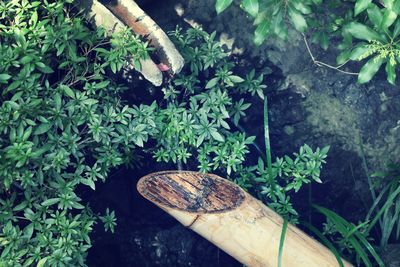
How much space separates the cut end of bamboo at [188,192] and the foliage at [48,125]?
27 cm

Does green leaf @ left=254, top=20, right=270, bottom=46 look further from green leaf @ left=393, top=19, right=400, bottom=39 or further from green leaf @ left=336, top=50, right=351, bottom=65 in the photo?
green leaf @ left=393, top=19, right=400, bottom=39

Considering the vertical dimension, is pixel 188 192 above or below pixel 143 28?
below

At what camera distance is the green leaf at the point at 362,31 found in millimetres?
2959

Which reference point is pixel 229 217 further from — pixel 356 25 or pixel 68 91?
pixel 356 25

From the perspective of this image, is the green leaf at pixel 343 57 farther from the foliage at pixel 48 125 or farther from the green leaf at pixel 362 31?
the foliage at pixel 48 125

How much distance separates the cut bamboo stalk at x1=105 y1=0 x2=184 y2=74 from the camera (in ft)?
10.2

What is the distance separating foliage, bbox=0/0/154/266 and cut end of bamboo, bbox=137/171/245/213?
27 cm

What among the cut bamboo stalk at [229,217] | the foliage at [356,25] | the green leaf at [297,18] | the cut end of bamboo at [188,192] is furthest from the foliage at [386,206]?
the green leaf at [297,18]

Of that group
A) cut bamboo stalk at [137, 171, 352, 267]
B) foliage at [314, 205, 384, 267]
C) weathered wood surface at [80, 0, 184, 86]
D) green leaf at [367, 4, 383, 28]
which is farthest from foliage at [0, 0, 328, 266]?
green leaf at [367, 4, 383, 28]

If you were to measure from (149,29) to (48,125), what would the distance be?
908 millimetres

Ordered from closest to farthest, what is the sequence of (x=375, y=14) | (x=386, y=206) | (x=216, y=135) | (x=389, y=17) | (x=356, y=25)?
(x=389, y=17) < (x=375, y=14) < (x=356, y=25) < (x=216, y=135) < (x=386, y=206)

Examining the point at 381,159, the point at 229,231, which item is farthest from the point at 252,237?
the point at 381,159

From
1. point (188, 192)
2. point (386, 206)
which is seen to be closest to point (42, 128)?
point (188, 192)

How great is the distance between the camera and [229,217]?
294cm
